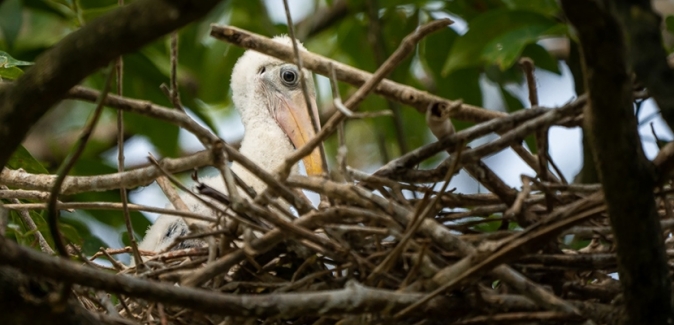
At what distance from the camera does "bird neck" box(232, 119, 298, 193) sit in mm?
3959

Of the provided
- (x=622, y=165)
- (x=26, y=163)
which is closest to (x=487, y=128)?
(x=622, y=165)

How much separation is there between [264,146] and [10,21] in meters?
1.22

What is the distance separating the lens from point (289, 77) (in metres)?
4.65

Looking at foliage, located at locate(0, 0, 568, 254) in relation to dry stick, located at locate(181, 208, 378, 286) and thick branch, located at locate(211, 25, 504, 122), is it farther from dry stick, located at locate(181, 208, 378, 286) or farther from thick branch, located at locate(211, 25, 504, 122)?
dry stick, located at locate(181, 208, 378, 286)

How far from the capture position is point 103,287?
5.29ft

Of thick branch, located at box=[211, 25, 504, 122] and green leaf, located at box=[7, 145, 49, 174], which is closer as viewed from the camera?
thick branch, located at box=[211, 25, 504, 122]

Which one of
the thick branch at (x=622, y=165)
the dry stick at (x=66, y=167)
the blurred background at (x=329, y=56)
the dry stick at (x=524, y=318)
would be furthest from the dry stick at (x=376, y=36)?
the dry stick at (x=66, y=167)

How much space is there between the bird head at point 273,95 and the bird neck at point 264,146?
0.13 feet

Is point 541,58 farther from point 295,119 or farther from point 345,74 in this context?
point 345,74

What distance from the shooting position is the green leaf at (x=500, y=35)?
367 centimetres

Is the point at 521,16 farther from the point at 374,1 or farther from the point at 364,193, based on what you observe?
the point at 364,193

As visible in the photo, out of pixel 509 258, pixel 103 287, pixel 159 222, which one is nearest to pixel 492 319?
pixel 509 258

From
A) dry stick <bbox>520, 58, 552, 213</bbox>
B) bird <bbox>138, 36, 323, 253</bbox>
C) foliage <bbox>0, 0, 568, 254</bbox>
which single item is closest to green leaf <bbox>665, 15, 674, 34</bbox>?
foliage <bbox>0, 0, 568, 254</bbox>

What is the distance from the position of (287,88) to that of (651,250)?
2.91 m
